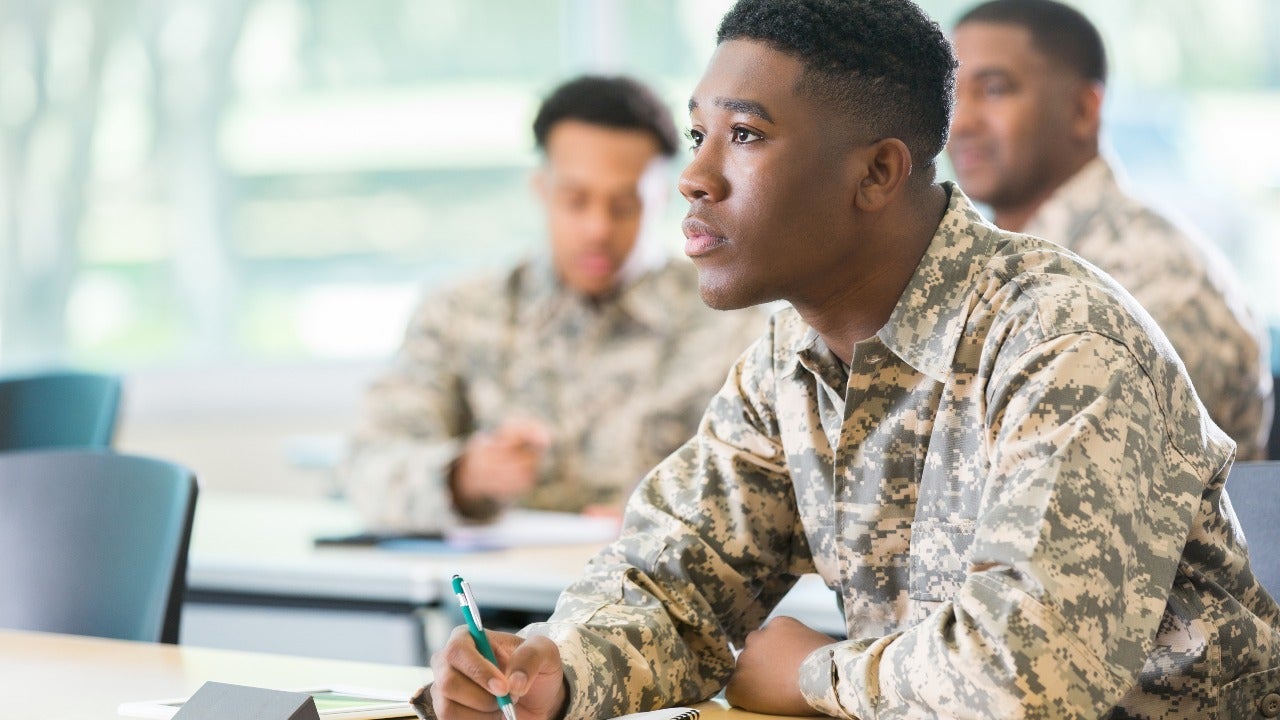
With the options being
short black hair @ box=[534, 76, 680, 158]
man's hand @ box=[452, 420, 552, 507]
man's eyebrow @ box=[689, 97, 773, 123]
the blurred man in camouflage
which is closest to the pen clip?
man's eyebrow @ box=[689, 97, 773, 123]

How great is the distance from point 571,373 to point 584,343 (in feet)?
0.23

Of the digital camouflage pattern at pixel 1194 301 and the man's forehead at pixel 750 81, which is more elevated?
the man's forehead at pixel 750 81

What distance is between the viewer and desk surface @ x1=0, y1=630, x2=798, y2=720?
62.7 inches

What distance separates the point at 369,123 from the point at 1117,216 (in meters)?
2.94


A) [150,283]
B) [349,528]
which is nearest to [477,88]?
[150,283]

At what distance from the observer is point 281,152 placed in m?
5.12

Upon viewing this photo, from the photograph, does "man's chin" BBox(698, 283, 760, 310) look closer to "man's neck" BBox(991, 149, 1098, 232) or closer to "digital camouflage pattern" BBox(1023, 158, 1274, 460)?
"digital camouflage pattern" BBox(1023, 158, 1274, 460)

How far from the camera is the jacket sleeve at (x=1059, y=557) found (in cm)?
121

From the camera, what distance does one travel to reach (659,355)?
10.8 feet

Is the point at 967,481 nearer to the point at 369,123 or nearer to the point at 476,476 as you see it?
the point at 476,476

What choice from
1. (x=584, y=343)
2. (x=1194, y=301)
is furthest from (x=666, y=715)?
(x=584, y=343)

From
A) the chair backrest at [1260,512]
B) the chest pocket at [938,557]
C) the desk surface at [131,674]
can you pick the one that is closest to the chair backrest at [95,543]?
the desk surface at [131,674]

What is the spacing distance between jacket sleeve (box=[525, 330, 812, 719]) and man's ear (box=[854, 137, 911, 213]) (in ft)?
0.86

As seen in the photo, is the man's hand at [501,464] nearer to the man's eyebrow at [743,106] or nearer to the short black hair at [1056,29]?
the short black hair at [1056,29]
